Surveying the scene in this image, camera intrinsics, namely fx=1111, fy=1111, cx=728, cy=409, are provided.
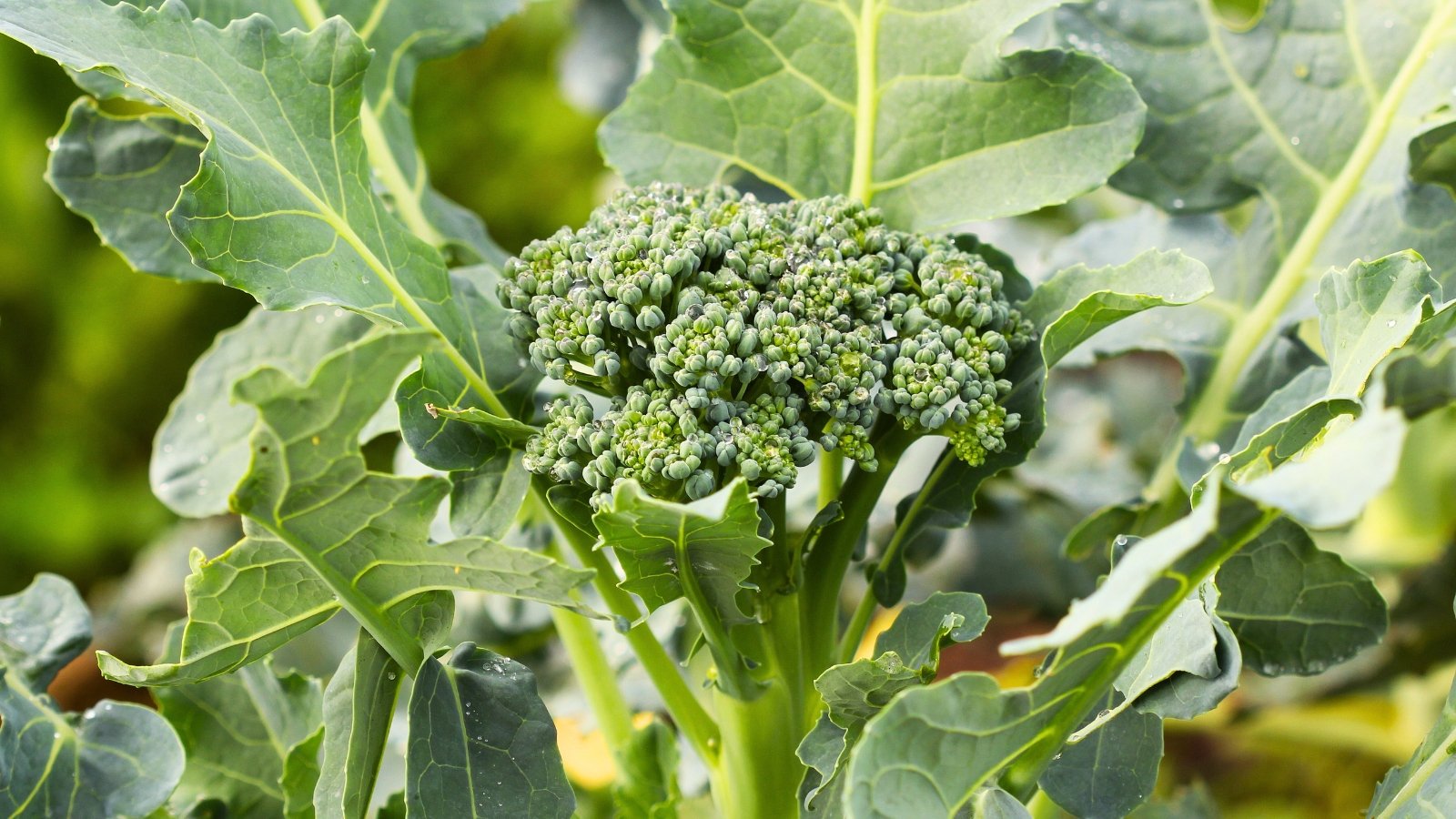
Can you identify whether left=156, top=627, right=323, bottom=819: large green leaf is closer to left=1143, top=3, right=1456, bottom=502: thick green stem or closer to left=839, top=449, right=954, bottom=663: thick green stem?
left=839, top=449, right=954, bottom=663: thick green stem

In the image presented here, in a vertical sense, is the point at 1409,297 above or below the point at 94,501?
above

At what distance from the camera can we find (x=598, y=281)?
458 mm

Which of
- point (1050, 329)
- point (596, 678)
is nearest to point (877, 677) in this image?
point (1050, 329)

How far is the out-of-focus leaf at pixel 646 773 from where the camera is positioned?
23.2 inches

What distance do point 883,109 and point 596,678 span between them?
371 mm

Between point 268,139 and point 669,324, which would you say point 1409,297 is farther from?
point 268,139

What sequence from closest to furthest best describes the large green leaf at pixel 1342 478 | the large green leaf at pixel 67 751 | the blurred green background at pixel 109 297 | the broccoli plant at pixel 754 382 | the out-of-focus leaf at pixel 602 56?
1. the large green leaf at pixel 1342 478
2. the broccoli plant at pixel 754 382
3. the large green leaf at pixel 67 751
4. the out-of-focus leaf at pixel 602 56
5. the blurred green background at pixel 109 297

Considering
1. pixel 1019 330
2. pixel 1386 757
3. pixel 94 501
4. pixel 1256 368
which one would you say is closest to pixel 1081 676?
pixel 1019 330

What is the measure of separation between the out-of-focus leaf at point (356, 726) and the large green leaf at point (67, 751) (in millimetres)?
109

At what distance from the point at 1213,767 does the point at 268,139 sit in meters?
1.16

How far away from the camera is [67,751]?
531 millimetres

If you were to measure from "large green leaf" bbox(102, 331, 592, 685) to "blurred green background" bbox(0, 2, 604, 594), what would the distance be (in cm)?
132

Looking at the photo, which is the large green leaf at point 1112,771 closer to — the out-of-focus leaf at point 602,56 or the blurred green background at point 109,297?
the out-of-focus leaf at point 602,56

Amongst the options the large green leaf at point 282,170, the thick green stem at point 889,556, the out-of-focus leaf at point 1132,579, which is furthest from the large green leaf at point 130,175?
the out-of-focus leaf at point 1132,579
